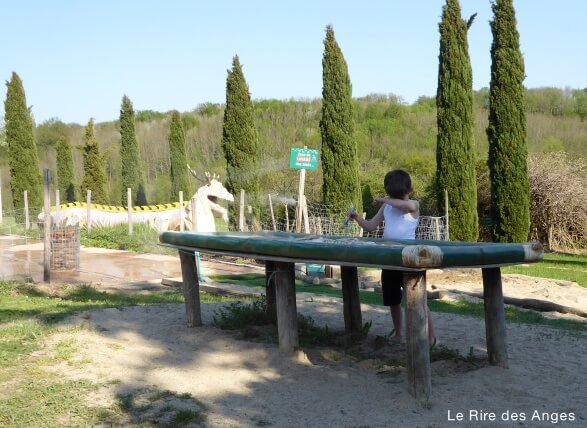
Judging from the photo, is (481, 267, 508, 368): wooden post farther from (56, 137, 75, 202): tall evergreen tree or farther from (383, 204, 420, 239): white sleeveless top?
(56, 137, 75, 202): tall evergreen tree

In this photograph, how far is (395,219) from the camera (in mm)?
5742

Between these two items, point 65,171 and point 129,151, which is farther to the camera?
point 65,171

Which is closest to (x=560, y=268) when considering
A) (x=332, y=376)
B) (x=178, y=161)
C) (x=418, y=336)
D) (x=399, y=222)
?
(x=399, y=222)

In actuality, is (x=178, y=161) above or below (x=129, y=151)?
below

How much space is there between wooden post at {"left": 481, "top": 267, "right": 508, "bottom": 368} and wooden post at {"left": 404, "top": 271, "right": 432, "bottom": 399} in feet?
3.06

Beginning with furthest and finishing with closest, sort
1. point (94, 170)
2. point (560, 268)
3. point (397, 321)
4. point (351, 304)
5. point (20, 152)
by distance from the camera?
point (94, 170), point (20, 152), point (560, 268), point (351, 304), point (397, 321)

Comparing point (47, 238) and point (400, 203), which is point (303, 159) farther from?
point (400, 203)

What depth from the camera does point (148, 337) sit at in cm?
629

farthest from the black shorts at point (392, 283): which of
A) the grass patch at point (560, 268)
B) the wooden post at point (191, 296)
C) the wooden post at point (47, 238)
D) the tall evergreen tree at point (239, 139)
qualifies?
the tall evergreen tree at point (239, 139)

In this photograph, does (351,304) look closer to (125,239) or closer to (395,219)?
(395,219)

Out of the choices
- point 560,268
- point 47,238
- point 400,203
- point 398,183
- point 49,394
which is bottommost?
point 560,268

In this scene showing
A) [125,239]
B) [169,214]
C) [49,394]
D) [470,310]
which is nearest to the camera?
[49,394]

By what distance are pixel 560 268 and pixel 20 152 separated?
23.8 metres

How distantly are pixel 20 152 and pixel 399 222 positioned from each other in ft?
93.7
